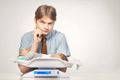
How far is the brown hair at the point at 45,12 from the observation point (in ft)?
7.13

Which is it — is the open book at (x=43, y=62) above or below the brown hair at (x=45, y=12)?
below

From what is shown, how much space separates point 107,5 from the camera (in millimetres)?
2246

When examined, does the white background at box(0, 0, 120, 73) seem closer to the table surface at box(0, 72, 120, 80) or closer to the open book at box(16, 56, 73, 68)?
the table surface at box(0, 72, 120, 80)

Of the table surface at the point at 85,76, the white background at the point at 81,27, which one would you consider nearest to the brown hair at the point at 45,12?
the white background at the point at 81,27

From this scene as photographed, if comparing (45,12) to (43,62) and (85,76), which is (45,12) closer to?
(43,62)

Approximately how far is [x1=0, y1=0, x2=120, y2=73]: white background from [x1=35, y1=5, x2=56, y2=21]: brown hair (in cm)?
4

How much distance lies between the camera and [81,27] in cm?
221

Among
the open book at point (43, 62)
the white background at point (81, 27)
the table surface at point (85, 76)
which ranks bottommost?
the table surface at point (85, 76)

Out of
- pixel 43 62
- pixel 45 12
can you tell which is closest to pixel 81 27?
pixel 45 12

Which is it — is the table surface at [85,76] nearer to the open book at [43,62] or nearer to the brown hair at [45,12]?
the open book at [43,62]

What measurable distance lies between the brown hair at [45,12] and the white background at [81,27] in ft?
0.12

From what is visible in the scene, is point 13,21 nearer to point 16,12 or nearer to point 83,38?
point 16,12

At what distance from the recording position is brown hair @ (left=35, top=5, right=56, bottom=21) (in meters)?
2.17

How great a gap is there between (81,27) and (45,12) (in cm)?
35
